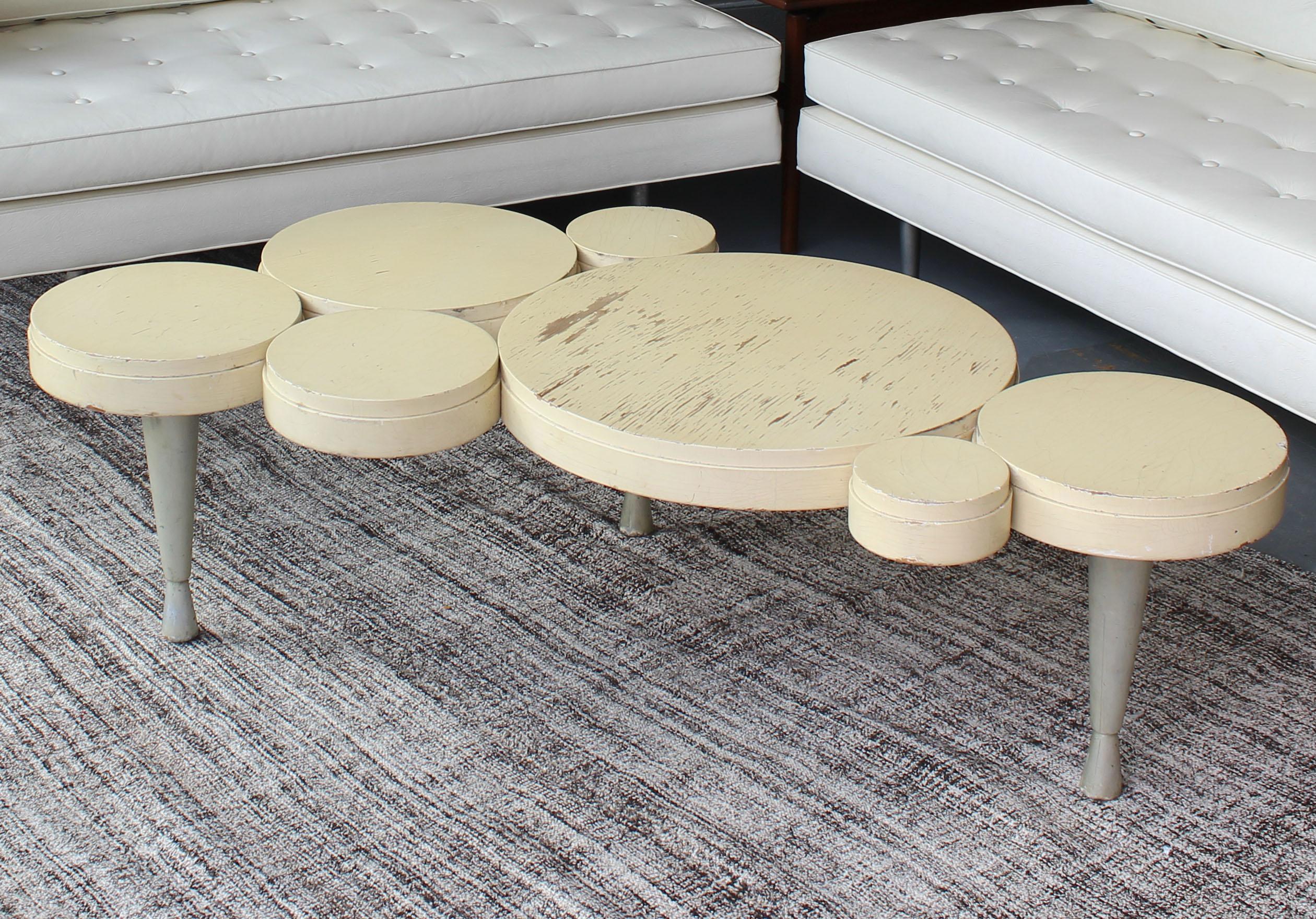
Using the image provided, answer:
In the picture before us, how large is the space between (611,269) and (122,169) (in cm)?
94

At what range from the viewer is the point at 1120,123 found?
2.21 meters

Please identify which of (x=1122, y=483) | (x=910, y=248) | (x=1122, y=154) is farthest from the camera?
(x=910, y=248)

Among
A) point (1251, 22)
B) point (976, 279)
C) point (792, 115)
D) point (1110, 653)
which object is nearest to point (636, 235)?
point (1110, 653)

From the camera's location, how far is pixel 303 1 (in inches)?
106

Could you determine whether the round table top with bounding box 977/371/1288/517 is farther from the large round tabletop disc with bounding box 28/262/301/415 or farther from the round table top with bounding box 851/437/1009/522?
the large round tabletop disc with bounding box 28/262/301/415

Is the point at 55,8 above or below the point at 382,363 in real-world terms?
above

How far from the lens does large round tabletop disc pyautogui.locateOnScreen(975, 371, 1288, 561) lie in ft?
4.03

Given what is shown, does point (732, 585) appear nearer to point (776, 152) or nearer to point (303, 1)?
point (776, 152)

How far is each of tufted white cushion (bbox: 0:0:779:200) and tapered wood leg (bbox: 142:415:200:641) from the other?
0.80 meters

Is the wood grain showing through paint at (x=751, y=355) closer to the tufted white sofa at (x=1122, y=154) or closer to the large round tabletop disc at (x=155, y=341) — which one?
the large round tabletop disc at (x=155, y=341)

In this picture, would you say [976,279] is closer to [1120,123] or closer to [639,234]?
[1120,123]

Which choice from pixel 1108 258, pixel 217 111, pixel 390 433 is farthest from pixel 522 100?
pixel 390 433

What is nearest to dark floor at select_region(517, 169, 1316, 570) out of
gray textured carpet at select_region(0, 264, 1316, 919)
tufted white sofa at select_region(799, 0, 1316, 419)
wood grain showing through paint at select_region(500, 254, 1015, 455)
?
tufted white sofa at select_region(799, 0, 1316, 419)

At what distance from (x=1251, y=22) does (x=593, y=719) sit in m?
1.84
